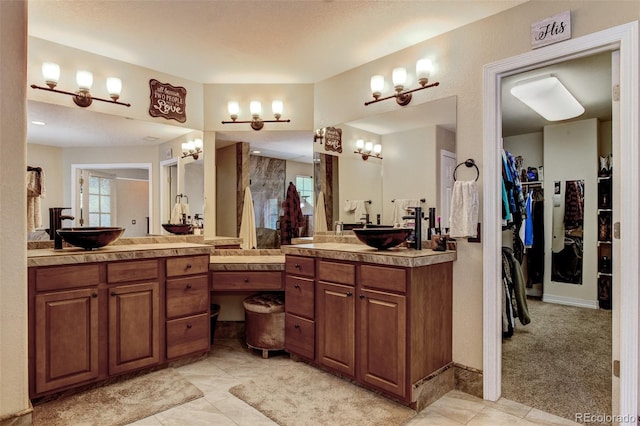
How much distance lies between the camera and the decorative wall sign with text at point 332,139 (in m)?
3.30

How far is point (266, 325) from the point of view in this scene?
117 inches

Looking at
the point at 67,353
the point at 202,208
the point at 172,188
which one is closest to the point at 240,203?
the point at 202,208

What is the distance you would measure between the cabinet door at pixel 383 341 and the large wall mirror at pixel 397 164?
782 millimetres

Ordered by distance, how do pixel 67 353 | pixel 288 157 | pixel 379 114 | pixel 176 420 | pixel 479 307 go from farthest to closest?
pixel 288 157
pixel 379 114
pixel 479 307
pixel 67 353
pixel 176 420

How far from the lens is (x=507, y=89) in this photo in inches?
140

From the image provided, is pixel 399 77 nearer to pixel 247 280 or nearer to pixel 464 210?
pixel 464 210

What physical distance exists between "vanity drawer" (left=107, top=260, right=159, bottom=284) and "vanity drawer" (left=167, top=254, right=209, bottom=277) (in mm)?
107

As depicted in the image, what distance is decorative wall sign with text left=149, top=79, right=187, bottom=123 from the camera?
124 inches

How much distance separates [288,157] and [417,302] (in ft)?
6.42

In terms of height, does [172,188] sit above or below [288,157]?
below

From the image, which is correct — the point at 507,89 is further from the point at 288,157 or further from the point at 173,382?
the point at 173,382

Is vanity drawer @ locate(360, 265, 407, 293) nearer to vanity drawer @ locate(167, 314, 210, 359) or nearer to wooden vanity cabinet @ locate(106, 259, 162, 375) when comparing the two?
vanity drawer @ locate(167, 314, 210, 359)

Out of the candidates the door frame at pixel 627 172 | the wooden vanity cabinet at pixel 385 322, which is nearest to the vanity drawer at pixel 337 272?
the wooden vanity cabinet at pixel 385 322

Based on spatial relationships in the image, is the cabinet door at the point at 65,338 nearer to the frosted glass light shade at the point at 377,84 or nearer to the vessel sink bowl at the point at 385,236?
the vessel sink bowl at the point at 385,236
